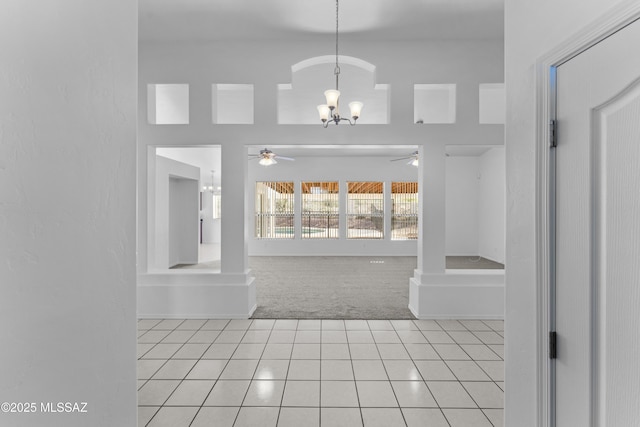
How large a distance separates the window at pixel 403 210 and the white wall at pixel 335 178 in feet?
0.60

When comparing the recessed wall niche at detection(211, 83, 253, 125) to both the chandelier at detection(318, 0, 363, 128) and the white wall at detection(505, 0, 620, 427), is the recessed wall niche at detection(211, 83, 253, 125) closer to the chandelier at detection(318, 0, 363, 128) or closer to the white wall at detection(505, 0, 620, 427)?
the chandelier at detection(318, 0, 363, 128)

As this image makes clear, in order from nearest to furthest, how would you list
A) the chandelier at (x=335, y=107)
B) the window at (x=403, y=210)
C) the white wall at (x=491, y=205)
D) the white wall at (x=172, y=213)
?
the chandelier at (x=335, y=107)
the white wall at (x=172, y=213)
the white wall at (x=491, y=205)
the window at (x=403, y=210)

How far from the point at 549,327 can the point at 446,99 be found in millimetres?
5185

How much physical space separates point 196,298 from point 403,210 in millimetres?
7098

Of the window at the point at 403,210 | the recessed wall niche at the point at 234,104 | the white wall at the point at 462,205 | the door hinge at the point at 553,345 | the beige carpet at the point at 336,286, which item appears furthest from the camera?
the window at the point at 403,210

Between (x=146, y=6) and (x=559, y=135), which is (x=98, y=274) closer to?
(x=559, y=135)

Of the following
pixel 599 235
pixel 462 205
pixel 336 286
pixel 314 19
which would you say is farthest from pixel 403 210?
pixel 599 235

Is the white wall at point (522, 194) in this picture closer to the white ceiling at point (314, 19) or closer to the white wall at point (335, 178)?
the white ceiling at point (314, 19)

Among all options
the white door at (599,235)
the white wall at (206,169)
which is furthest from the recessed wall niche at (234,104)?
the white door at (599,235)

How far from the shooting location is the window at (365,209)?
9750mm

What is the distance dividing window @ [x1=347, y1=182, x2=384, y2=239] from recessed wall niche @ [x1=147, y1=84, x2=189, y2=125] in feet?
17.1

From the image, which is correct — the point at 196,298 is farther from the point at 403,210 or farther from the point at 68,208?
the point at 403,210

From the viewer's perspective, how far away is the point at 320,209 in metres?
9.82

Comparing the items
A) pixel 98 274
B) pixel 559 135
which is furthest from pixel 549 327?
pixel 98 274
